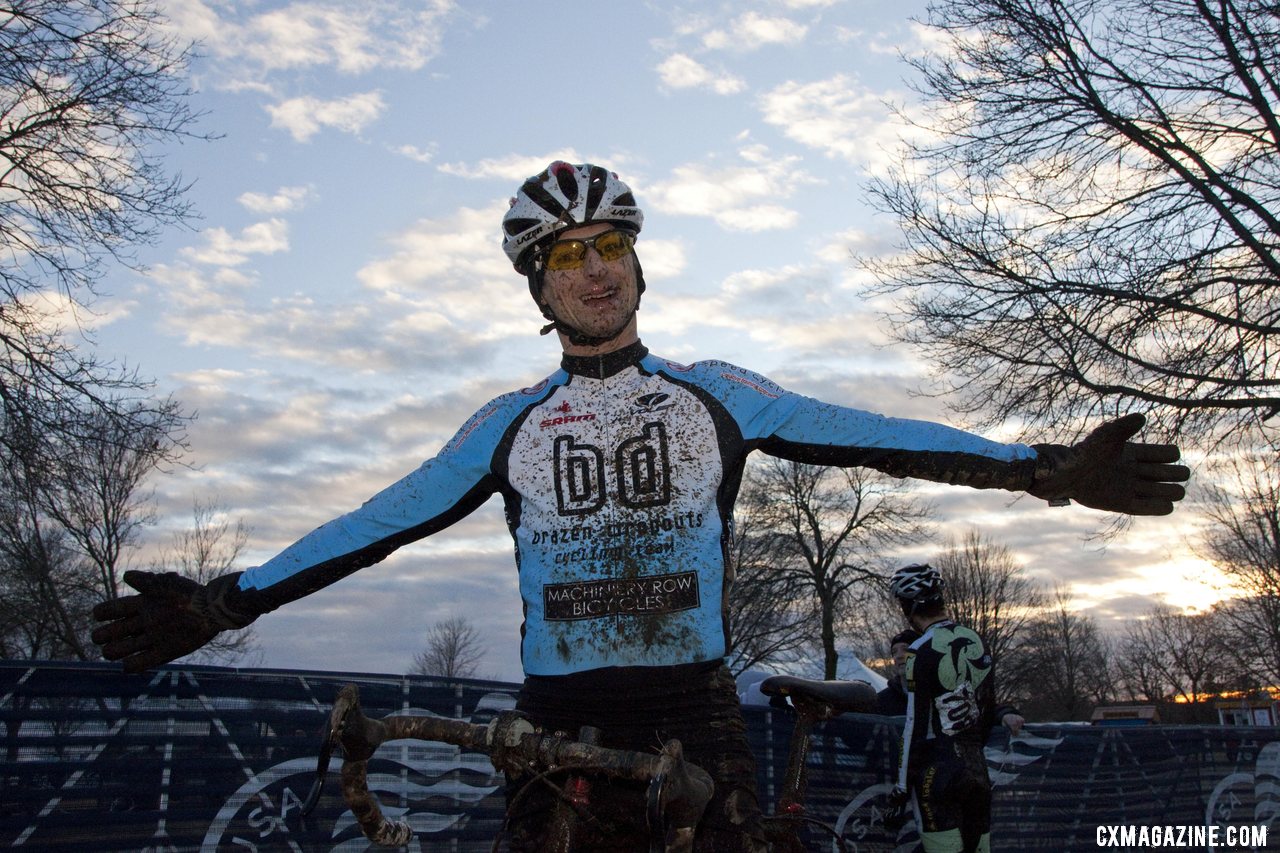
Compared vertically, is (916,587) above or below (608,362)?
below

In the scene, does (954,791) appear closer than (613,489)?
No

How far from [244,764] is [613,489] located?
2.16 metres

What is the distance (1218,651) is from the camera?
46.6 m

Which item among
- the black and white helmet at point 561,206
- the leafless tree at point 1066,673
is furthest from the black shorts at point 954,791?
the leafless tree at point 1066,673

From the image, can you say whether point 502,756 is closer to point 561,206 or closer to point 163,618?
point 163,618

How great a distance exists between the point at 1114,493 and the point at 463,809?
3.16m

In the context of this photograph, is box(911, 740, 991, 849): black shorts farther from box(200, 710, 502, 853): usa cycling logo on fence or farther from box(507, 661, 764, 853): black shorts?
box(507, 661, 764, 853): black shorts

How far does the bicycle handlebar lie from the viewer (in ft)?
7.80

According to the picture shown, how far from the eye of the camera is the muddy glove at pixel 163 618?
3834 millimetres

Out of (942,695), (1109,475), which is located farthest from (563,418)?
(942,695)

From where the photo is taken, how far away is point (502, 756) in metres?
2.79

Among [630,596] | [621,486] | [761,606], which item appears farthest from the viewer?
[761,606]

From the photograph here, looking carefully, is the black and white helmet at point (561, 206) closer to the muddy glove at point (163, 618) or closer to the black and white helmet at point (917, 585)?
the muddy glove at point (163, 618)

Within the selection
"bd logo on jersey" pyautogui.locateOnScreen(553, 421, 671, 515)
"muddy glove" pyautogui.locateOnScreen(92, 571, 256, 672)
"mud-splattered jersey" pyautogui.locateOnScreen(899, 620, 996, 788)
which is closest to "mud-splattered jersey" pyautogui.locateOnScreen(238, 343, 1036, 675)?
"bd logo on jersey" pyautogui.locateOnScreen(553, 421, 671, 515)
